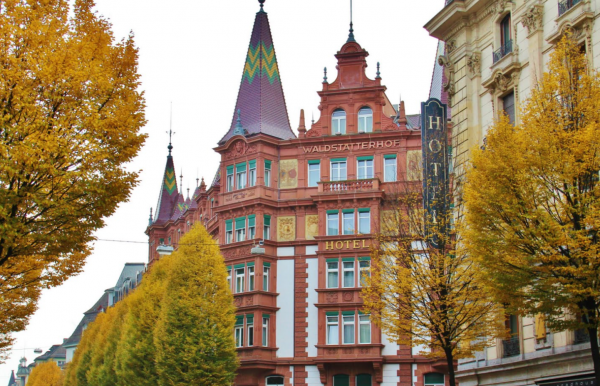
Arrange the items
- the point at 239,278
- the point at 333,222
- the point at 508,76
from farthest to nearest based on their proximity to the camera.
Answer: the point at 239,278
the point at 333,222
the point at 508,76

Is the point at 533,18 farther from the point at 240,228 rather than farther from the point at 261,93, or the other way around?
the point at 261,93

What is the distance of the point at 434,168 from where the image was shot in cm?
3167

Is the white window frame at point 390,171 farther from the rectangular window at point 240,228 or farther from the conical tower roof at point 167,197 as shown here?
the conical tower roof at point 167,197

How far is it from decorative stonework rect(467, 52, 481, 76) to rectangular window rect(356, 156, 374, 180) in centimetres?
1908

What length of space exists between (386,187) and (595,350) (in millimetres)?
30762

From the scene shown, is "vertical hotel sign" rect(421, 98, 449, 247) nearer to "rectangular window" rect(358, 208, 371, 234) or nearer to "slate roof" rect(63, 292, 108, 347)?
"rectangular window" rect(358, 208, 371, 234)

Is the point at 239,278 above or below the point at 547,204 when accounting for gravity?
above

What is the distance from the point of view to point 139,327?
50812 mm

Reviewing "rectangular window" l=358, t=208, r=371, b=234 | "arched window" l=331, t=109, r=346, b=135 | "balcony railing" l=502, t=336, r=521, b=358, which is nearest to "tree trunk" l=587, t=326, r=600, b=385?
"balcony railing" l=502, t=336, r=521, b=358

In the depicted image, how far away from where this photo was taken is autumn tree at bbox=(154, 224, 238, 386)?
144 feet

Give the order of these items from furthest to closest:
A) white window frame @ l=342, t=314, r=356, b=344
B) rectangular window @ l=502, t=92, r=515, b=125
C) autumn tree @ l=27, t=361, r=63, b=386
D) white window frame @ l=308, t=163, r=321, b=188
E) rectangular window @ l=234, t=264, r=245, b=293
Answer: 1. autumn tree @ l=27, t=361, r=63, b=386
2. white window frame @ l=308, t=163, r=321, b=188
3. rectangular window @ l=234, t=264, r=245, b=293
4. white window frame @ l=342, t=314, r=356, b=344
5. rectangular window @ l=502, t=92, r=515, b=125

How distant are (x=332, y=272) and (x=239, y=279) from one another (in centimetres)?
600

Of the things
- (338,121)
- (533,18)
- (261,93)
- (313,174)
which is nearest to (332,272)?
(313,174)

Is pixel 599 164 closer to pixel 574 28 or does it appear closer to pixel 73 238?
pixel 574 28
